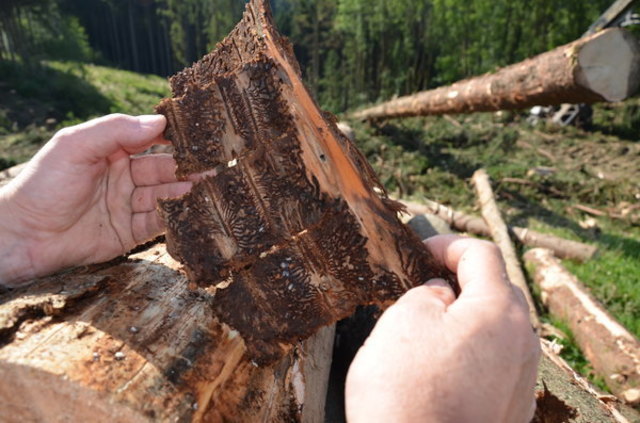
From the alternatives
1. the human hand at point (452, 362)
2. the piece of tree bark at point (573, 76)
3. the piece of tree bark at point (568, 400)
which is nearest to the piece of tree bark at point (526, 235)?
the piece of tree bark at point (573, 76)

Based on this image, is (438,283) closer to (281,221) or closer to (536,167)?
(281,221)

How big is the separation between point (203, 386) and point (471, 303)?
92 cm

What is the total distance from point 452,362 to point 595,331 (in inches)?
123

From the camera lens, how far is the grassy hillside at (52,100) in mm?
12703

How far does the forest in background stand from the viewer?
58.0 feet

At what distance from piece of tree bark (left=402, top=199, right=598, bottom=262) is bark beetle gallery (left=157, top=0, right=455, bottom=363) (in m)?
2.85

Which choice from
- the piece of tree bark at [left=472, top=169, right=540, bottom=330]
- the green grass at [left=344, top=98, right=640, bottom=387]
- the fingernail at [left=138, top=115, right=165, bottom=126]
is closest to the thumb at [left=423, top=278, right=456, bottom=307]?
the fingernail at [left=138, top=115, right=165, bottom=126]

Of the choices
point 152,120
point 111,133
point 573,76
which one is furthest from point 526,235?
point 111,133

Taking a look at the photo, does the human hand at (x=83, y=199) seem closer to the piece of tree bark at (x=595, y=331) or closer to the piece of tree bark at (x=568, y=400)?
the piece of tree bark at (x=568, y=400)

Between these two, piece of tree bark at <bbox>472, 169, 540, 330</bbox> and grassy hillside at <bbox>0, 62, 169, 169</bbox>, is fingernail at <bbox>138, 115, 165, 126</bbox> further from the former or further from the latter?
grassy hillside at <bbox>0, 62, 169, 169</bbox>

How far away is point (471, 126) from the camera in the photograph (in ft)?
38.2

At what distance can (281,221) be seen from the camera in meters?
1.52

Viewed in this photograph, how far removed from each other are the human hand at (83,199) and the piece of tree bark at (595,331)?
3.46 metres

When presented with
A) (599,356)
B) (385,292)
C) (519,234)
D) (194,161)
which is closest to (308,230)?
(385,292)
